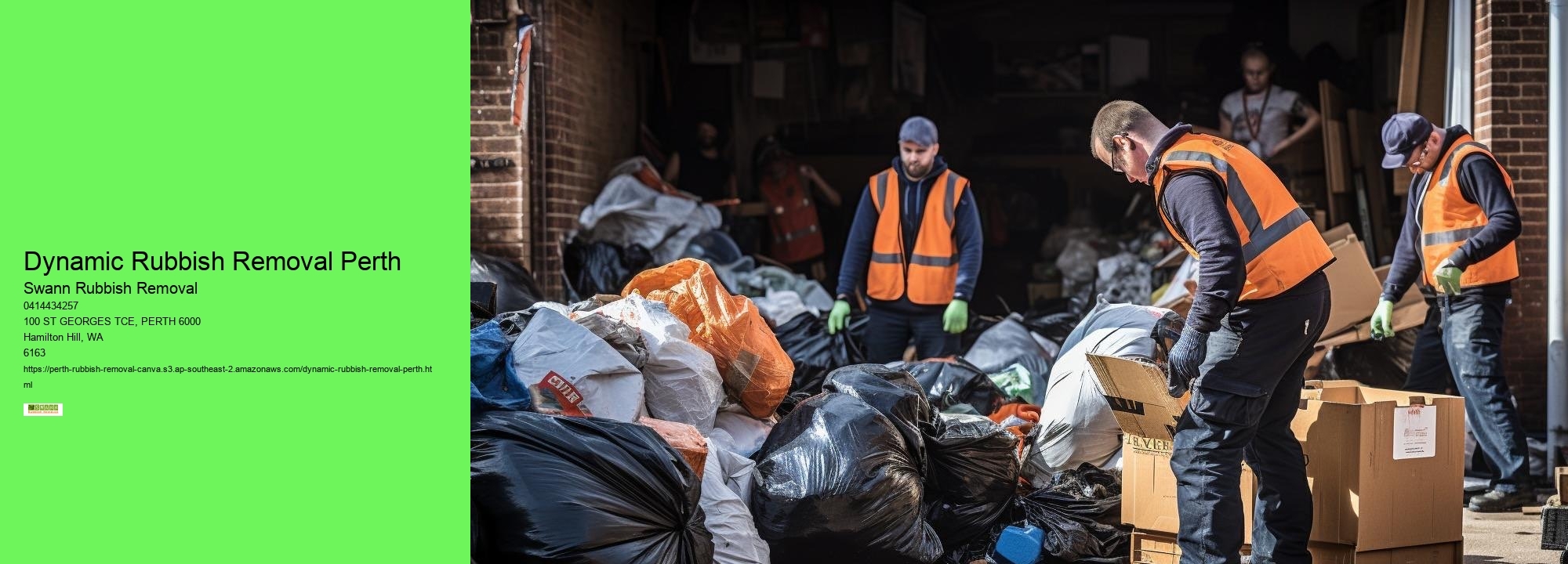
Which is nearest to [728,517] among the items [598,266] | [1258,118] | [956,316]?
[956,316]

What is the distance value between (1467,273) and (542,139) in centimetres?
465

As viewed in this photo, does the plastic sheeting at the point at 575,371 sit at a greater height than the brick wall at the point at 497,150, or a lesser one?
lesser

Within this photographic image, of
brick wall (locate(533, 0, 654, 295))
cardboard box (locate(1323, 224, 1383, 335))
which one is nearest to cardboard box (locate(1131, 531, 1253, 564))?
cardboard box (locate(1323, 224, 1383, 335))

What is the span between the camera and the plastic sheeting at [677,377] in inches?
173

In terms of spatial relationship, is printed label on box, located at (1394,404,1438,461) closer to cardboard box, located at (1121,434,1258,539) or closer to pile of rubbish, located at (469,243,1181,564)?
cardboard box, located at (1121,434,1258,539)

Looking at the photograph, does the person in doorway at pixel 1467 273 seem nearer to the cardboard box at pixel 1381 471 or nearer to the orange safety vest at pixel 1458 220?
the orange safety vest at pixel 1458 220

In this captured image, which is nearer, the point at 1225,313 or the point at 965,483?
the point at 1225,313

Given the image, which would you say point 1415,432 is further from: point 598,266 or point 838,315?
point 598,266

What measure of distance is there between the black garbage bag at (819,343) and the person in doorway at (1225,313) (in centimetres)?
329

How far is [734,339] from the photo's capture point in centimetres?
472

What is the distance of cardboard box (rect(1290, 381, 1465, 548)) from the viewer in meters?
4.10

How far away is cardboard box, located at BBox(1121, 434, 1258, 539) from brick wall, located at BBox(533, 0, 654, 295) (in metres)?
4.16
